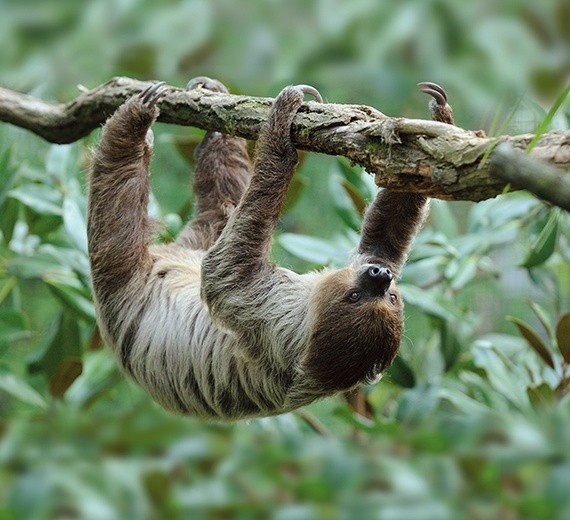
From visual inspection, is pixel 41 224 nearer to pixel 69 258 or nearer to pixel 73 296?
pixel 69 258

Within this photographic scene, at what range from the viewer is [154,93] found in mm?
3182

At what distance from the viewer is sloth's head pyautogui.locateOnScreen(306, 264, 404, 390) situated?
2891 mm

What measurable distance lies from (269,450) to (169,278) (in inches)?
110

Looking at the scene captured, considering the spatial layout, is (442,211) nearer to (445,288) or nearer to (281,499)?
(445,288)

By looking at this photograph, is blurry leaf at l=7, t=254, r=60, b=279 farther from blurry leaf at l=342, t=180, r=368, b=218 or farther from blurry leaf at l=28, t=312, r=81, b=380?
blurry leaf at l=342, t=180, r=368, b=218

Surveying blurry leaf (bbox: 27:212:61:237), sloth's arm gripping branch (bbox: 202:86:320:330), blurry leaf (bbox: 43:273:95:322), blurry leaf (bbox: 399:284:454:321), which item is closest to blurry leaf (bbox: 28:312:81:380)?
blurry leaf (bbox: 43:273:95:322)

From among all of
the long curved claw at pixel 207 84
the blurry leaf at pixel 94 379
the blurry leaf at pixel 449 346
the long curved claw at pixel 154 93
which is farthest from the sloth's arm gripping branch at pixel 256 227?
the blurry leaf at pixel 449 346

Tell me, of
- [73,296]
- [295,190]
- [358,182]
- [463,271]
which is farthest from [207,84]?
[463,271]

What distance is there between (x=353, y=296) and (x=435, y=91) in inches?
30.6

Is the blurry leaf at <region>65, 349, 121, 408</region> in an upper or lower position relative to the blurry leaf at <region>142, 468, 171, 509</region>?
lower

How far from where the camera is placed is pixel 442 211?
177 inches

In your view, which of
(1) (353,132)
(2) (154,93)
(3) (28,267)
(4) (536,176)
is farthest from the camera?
(3) (28,267)

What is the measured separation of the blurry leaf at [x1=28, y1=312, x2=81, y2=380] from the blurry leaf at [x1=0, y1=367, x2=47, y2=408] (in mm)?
208

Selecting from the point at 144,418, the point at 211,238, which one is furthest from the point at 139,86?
the point at 144,418
